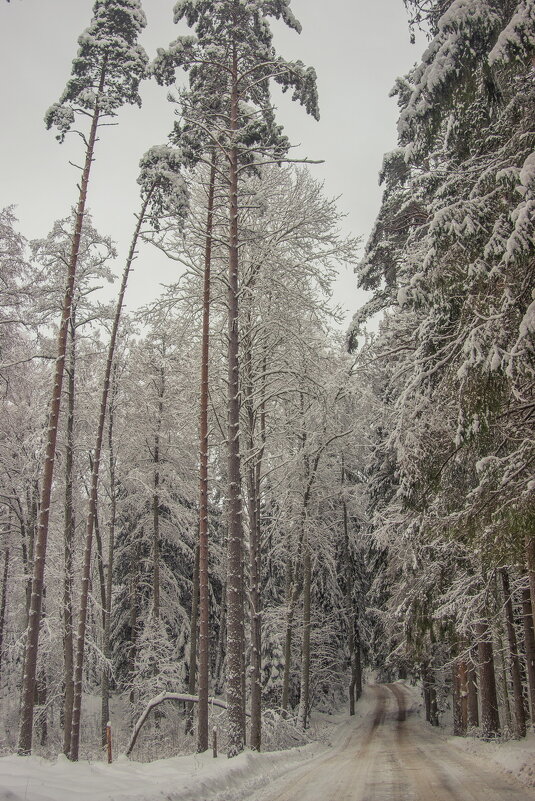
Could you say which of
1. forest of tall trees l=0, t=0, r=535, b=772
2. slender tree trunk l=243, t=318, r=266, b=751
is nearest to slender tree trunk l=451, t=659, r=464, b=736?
forest of tall trees l=0, t=0, r=535, b=772

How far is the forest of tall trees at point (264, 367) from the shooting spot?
709cm

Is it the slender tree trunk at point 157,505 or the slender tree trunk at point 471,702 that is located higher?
the slender tree trunk at point 157,505

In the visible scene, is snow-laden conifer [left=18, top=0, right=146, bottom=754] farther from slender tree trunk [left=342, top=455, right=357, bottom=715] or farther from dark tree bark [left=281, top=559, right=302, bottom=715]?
slender tree trunk [left=342, top=455, right=357, bottom=715]

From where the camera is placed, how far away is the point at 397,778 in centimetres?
908

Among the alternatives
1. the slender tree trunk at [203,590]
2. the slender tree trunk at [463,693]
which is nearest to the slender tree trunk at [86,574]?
the slender tree trunk at [203,590]

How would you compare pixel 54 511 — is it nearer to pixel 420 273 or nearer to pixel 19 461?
pixel 19 461

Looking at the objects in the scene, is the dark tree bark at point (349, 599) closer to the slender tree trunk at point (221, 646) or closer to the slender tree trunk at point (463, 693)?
the slender tree trunk at point (221, 646)

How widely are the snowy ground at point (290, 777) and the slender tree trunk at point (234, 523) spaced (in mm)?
805

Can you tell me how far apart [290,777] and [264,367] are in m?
9.25

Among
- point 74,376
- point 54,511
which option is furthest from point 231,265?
point 54,511

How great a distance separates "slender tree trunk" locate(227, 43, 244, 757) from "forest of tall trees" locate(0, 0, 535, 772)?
50 mm

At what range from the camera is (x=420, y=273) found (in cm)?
816

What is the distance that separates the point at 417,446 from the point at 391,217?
6266mm

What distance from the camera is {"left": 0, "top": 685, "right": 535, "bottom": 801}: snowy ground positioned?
6.25 m
